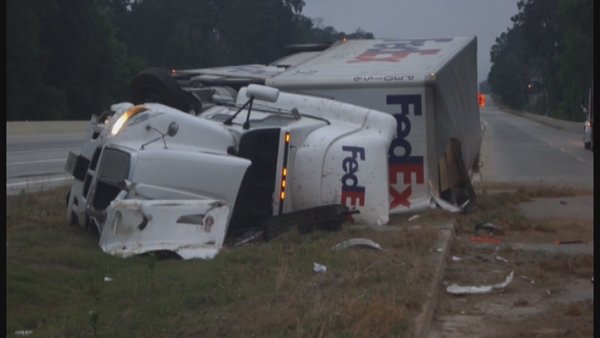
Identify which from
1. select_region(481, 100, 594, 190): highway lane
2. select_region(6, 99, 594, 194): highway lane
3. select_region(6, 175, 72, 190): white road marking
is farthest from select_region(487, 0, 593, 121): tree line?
select_region(6, 175, 72, 190): white road marking

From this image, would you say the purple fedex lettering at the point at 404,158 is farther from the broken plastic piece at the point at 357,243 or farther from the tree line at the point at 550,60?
the tree line at the point at 550,60

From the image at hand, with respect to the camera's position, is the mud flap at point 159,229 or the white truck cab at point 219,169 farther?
the white truck cab at point 219,169

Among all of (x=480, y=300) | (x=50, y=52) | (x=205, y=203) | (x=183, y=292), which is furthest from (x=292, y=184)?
(x=50, y=52)

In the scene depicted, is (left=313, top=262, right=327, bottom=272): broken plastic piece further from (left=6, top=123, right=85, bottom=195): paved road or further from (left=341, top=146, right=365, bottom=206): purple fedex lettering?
(left=6, top=123, right=85, bottom=195): paved road

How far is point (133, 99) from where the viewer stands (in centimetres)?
1306

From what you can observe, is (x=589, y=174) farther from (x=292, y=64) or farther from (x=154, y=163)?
(x=154, y=163)

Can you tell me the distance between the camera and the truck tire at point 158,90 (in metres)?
12.8

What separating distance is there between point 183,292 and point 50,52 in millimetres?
59525

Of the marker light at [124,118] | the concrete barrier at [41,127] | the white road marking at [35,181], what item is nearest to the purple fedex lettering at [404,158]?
the marker light at [124,118]

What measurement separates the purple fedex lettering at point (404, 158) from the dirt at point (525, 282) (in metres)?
0.97

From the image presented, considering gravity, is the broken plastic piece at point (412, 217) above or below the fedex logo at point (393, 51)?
below

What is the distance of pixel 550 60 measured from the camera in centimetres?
10562

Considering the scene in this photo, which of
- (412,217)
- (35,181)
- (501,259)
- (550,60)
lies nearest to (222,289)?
(501,259)

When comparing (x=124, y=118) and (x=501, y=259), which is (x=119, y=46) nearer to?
(x=124, y=118)
